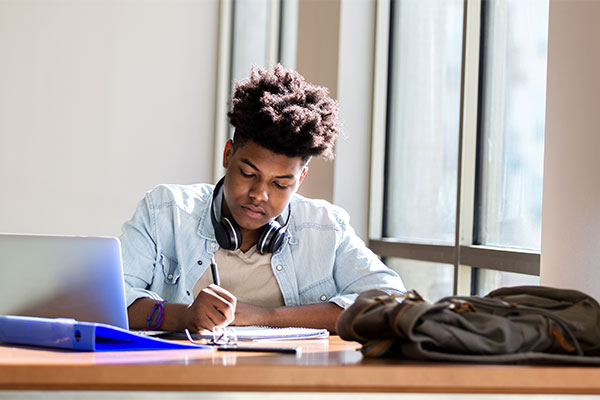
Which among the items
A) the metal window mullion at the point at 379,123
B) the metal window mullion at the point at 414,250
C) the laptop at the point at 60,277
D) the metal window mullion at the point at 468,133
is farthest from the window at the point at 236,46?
the laptop at the point at 60,277

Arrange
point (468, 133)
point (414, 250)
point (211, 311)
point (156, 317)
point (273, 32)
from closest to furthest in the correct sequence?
point (211, 311) < point (156, 317) < point (468, 133) < point (414, 250) < point (273, 32)

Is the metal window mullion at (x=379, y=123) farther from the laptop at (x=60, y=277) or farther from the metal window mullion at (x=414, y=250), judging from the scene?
the laptop at (x=60, y=277)

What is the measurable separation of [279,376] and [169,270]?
1.15m

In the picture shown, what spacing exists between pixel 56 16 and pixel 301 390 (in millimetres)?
4204

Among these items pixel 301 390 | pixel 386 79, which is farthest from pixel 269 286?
pixel 386 79

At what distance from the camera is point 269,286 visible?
2.24m

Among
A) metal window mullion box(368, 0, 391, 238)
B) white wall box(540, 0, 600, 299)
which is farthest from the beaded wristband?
metal window mullion box(368, 0, 391, 238)

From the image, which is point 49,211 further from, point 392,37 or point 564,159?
point 564,159

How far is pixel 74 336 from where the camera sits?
1307 mm

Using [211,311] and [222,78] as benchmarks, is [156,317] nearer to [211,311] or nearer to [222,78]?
[211,311]

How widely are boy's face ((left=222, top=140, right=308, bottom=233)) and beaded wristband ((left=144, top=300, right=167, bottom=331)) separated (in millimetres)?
356

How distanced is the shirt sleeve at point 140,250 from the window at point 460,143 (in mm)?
1126

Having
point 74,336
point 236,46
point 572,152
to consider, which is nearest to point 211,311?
point 74,336

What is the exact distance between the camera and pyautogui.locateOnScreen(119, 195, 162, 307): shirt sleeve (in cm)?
212
